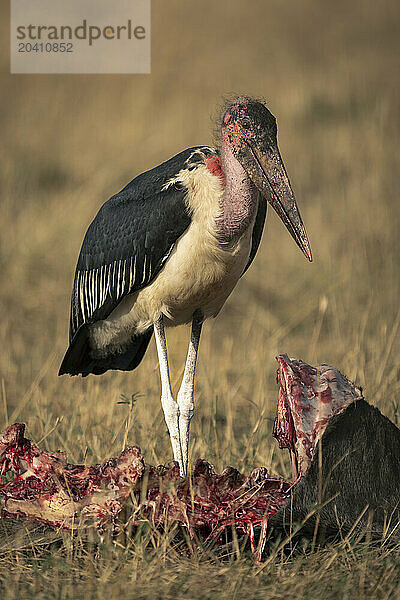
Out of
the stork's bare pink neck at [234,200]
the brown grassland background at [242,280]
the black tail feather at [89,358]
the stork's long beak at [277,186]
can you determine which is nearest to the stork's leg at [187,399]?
the brown grassland background at [242,280]

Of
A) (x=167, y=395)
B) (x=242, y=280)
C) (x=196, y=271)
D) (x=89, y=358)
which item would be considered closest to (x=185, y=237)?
(x=196, y=271)

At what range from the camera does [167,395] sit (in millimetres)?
4887

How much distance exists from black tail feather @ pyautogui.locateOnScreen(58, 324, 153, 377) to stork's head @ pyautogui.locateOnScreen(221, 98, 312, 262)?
3.66ft

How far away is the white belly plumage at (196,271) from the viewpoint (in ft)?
14.9

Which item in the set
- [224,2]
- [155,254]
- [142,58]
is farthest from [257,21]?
[155,254]

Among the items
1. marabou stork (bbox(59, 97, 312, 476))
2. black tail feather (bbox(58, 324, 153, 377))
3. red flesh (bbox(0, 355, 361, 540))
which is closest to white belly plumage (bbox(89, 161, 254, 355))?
marabou stork (bbox(59, 97, 312, 476))

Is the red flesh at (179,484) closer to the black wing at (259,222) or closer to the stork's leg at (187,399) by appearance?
the stork's leg at (187,399)

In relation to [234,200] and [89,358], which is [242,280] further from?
[234,200]

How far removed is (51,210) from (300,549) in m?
7.74

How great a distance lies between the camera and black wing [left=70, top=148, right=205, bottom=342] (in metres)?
4.59

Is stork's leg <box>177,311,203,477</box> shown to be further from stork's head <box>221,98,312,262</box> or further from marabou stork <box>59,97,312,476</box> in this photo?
stork's head <box>221,98,312,262</box>

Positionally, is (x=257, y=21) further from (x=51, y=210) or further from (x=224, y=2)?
(x=51, y=210)

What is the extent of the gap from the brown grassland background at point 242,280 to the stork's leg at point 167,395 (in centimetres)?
20

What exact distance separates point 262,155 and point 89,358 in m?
1.51
